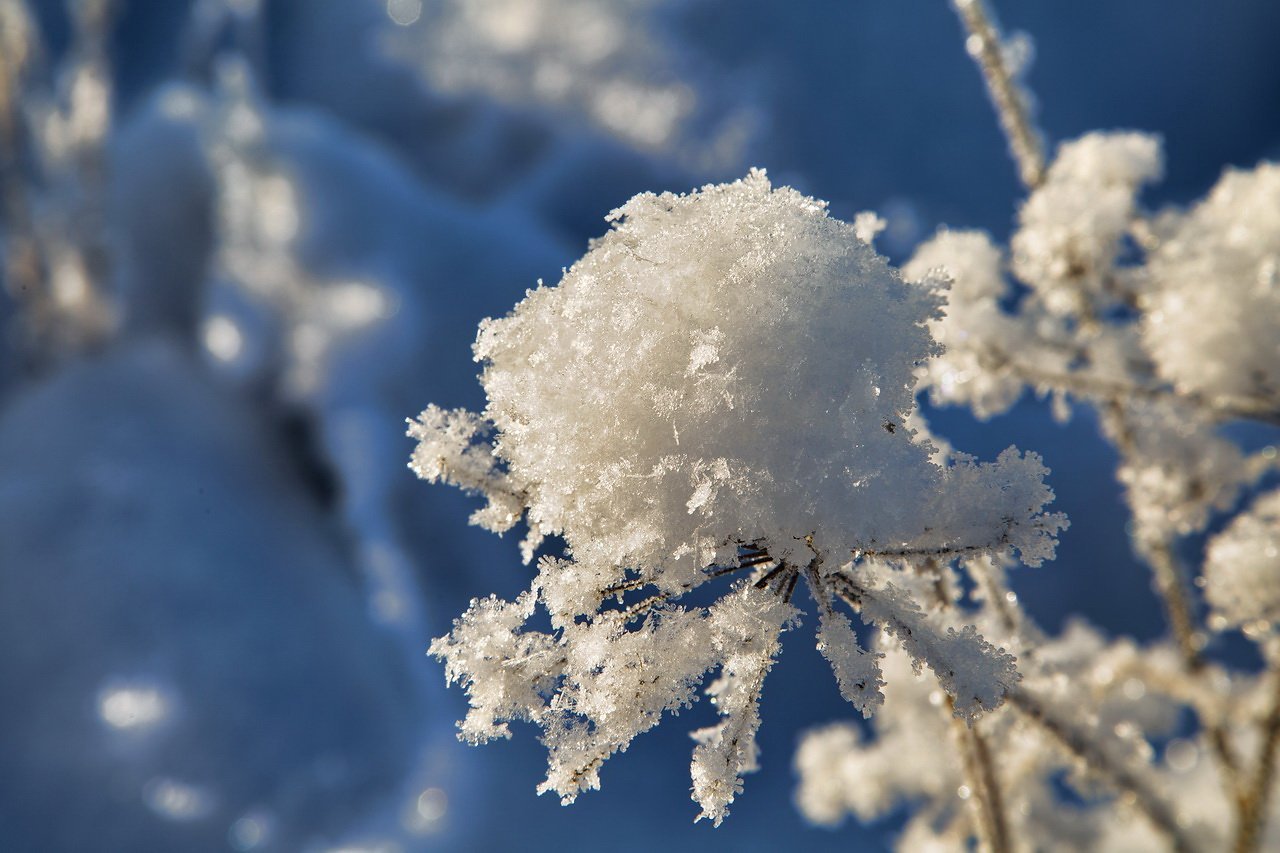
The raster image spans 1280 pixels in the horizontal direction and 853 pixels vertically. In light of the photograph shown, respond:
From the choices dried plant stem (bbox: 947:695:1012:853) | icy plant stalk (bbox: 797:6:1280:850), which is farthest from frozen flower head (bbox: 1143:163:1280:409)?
dried plant stem (bbox: 947:695:1012:853)

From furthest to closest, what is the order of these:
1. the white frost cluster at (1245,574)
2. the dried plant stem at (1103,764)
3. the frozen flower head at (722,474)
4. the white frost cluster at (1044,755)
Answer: the white frost cluster at (1245,574) < the white frost cluster at (1044,755) < the dried plant stem at (1103,764) < the frozen flower head at (722,474)

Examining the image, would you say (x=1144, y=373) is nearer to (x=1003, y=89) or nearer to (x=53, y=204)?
(x=1003, y=89)

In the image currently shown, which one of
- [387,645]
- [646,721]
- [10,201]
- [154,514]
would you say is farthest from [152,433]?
[646,721]

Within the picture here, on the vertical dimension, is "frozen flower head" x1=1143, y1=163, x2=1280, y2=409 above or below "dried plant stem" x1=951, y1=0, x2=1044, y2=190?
below

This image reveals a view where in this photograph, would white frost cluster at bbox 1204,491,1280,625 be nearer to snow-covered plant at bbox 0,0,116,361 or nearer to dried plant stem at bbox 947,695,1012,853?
dried plant stem at bbox 947,695,1012,853

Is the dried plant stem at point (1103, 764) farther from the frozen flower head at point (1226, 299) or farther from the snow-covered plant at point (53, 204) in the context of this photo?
the snow-covered plant at point (53, 204)

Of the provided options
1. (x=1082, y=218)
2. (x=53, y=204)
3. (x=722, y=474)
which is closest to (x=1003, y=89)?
(x=1082, y=218)

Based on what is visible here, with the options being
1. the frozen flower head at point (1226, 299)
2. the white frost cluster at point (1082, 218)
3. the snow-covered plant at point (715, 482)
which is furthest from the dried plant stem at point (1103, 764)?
the white frost cluster at point (1082, 218)

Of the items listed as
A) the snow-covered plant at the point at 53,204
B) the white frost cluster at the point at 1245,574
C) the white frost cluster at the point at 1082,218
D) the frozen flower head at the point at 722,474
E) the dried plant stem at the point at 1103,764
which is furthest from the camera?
the snow-covered plant at the point at 53,204
